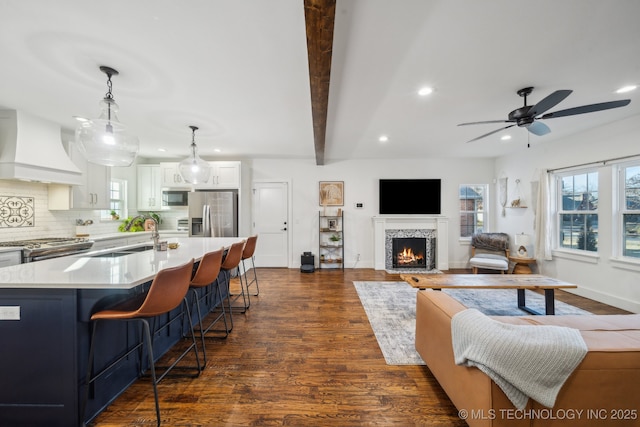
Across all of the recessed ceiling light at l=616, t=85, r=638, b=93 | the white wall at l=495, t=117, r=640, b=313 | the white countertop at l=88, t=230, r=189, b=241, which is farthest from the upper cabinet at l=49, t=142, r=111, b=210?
the white wall at l=495, t=117, r=640, b=313

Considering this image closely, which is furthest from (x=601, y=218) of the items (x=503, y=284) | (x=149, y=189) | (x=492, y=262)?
(x=149, y=189)

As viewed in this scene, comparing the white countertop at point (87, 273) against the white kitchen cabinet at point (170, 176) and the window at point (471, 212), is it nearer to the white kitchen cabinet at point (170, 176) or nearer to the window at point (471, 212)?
the white kitchen cabinet at point (170, 176)

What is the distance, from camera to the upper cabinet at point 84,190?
353 centimetres

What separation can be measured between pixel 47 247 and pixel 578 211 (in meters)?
7.27

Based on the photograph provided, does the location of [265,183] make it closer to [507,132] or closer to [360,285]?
[360,285]

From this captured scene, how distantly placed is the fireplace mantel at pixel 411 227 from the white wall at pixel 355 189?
0.20m

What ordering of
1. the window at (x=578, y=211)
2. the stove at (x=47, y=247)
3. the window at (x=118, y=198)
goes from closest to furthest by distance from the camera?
the stove at (x=47, y=247) < the window at (x=578, y=211) < the window at (x=118, y=198)

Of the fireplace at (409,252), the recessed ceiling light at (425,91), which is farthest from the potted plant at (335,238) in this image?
the recessed ceiling light at (425,91)

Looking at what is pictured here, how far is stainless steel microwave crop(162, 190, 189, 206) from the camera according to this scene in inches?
197

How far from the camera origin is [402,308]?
3.14m

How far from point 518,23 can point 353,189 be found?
4.01 meters

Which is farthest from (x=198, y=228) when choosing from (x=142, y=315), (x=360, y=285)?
(x=142, y=315)

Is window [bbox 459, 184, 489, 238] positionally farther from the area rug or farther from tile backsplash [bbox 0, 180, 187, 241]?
tile backsplash [bbox 0, 180, 187, 241]

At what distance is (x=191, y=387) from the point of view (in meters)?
1.74
